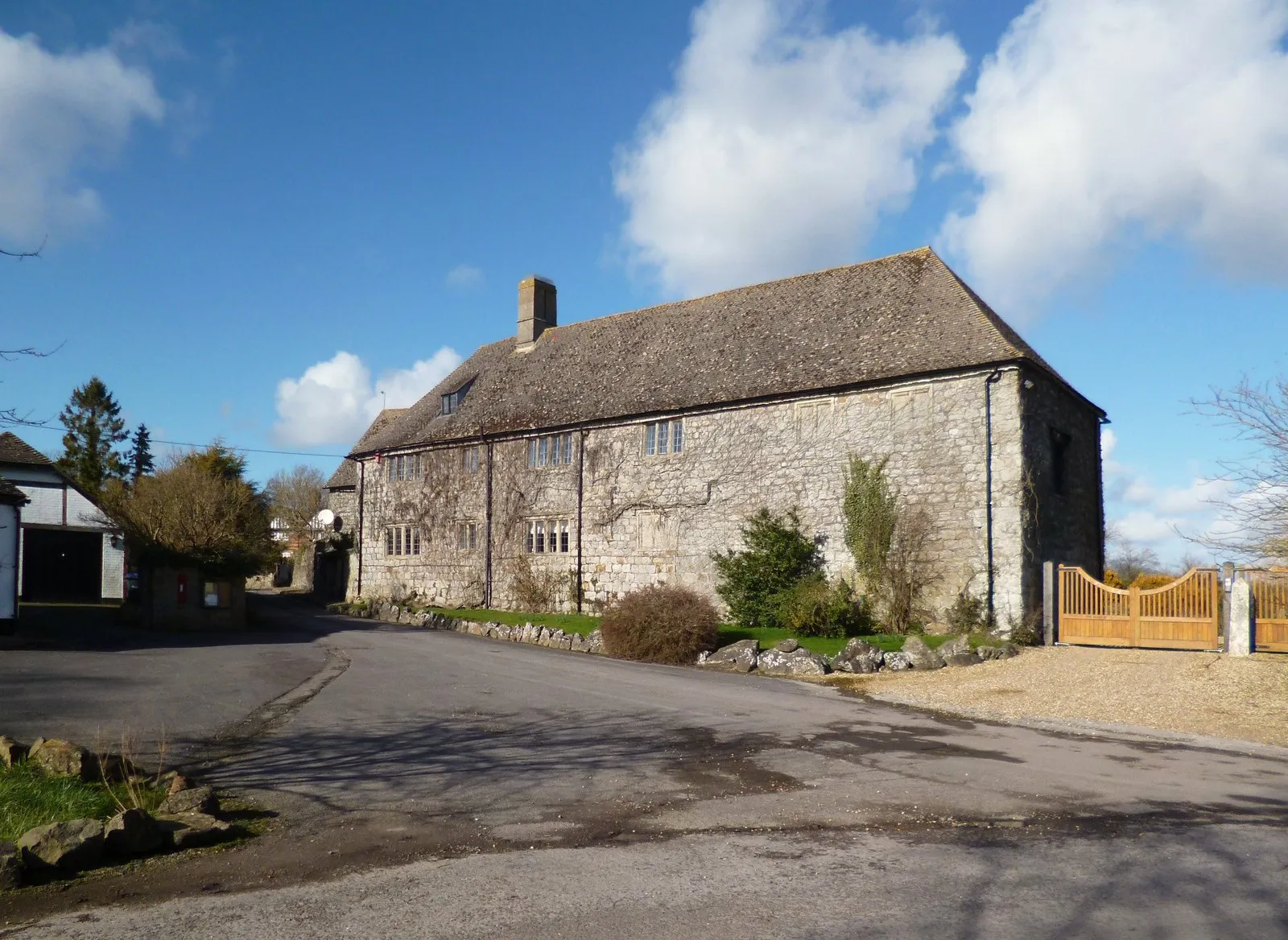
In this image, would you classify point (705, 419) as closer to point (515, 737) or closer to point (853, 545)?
point (853, 545)

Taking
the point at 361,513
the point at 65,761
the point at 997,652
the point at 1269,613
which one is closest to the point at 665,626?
the point at 997,652

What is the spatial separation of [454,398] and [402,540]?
571 centimetres

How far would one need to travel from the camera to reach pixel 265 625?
27344 millimetres

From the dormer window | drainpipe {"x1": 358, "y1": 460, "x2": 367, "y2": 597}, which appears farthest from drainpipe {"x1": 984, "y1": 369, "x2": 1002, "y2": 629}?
drainpipe {"x1": 358, "y1": 460, "x2": 367, "y2": 597}

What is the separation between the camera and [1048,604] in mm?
20359

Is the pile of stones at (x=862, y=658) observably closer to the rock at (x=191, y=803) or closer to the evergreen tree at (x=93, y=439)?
the rock at (x=191, y=803)

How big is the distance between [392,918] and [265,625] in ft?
78.6

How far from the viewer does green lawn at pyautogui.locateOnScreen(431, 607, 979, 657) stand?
20203 mm

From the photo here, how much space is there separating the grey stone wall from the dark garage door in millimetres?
10856

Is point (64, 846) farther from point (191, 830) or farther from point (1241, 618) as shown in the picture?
point (1241, 618)

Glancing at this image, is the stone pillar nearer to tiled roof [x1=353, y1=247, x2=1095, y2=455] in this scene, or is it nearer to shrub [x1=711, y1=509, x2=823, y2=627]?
tiled roof [x1=353, y1=247, x2=1095, y2=455]

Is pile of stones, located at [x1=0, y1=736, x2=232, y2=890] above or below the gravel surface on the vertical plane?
above

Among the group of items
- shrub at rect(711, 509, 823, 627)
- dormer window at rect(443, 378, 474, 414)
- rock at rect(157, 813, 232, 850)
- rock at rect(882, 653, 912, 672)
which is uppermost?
dormer window at rect(443, 378, 474, 414)

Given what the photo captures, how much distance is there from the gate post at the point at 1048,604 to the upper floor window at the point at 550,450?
14522 millimetres
